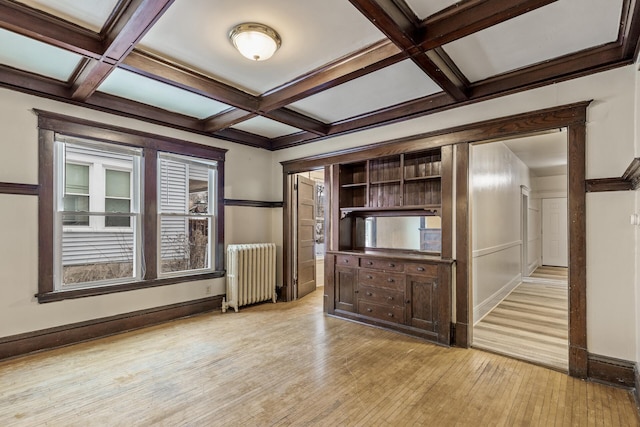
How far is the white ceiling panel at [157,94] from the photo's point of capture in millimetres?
3191

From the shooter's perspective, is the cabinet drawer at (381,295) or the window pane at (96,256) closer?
the window pane at (96,256)

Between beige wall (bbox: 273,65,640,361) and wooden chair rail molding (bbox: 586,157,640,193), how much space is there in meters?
0.05

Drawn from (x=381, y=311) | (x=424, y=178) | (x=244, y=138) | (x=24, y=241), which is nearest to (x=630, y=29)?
(x=424, y=178)

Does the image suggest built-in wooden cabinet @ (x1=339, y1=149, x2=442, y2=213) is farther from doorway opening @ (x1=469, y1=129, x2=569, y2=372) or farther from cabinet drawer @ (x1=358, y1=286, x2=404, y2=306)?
cabinet drawer @ (x1=358, y1=286, x2=404, y2=306)

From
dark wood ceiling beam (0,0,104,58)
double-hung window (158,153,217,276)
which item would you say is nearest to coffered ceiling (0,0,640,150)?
dark wood ceiling beam (0,0,104,58)

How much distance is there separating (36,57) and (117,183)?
153 cm

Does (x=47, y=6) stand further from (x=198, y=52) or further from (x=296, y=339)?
(x=296, y=339)

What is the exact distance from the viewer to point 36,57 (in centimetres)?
277

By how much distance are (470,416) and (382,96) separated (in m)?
3.05

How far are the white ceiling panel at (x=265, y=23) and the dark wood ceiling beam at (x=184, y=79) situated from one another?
0.09 meters

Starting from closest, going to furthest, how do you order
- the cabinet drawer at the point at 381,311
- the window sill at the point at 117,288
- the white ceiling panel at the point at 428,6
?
the white ceiling panel at the point at 428,6 < the window sill at the point at 117,288 < the cabinet drawer at the point at 381,311

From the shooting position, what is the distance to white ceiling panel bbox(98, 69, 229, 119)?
319 centimetres

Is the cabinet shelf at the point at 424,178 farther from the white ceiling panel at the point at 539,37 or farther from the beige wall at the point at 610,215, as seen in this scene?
the beige wall at the point at 610,215

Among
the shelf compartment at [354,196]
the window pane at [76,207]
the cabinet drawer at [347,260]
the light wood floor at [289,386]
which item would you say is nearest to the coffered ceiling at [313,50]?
the window pane at [76,207]
